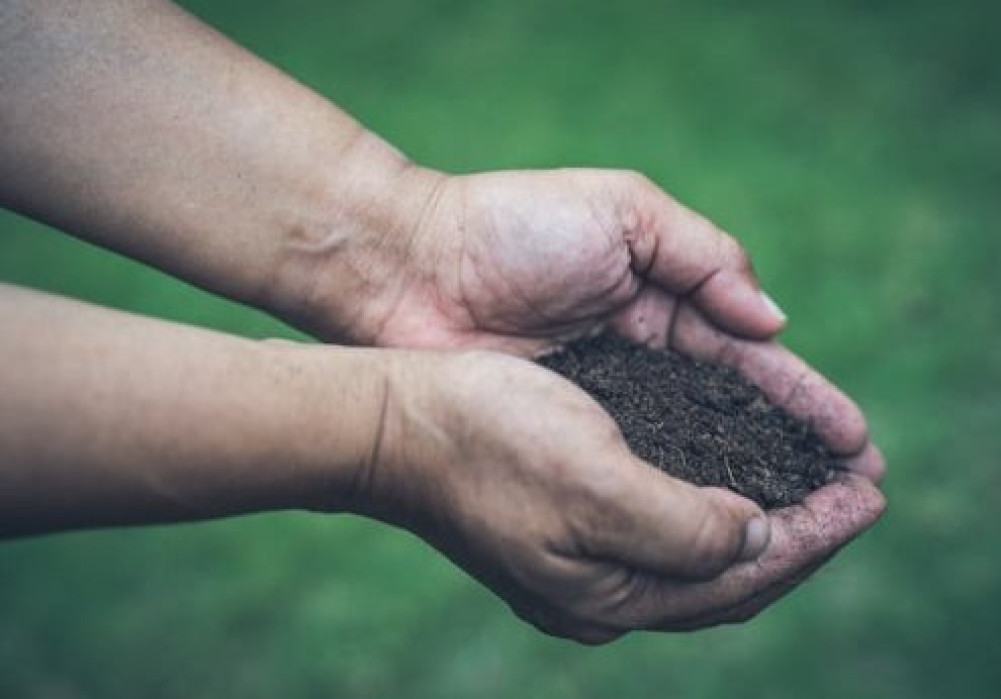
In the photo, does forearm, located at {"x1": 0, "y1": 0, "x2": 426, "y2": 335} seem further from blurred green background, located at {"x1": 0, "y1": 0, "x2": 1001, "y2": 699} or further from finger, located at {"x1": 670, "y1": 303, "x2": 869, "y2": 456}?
blurred green background, located at {"x1": 0, "y1": 0, "x2": 1001, "y2": 699}

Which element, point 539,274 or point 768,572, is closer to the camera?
point 768,572

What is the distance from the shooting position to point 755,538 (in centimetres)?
201

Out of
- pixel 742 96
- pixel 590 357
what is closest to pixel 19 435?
pixel 590 357

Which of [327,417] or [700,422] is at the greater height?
[700,422]

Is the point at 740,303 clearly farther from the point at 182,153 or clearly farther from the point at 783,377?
the point at 182,153

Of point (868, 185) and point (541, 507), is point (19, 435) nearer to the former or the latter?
point (541, 507)

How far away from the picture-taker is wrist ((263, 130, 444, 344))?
8.45 ft

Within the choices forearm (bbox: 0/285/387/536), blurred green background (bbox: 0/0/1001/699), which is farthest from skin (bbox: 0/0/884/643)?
blurred green background (bbox: 0/0/1001/699)

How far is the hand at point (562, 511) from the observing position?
1907mm

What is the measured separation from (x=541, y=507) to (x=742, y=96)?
4.31 m

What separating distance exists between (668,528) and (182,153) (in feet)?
4.57

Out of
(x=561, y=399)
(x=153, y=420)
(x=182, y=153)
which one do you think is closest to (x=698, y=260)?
(x=561, y=399)

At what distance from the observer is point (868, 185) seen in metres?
5.10

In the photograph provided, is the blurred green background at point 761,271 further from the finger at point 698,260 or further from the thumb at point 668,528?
the thumb at point 668,528
